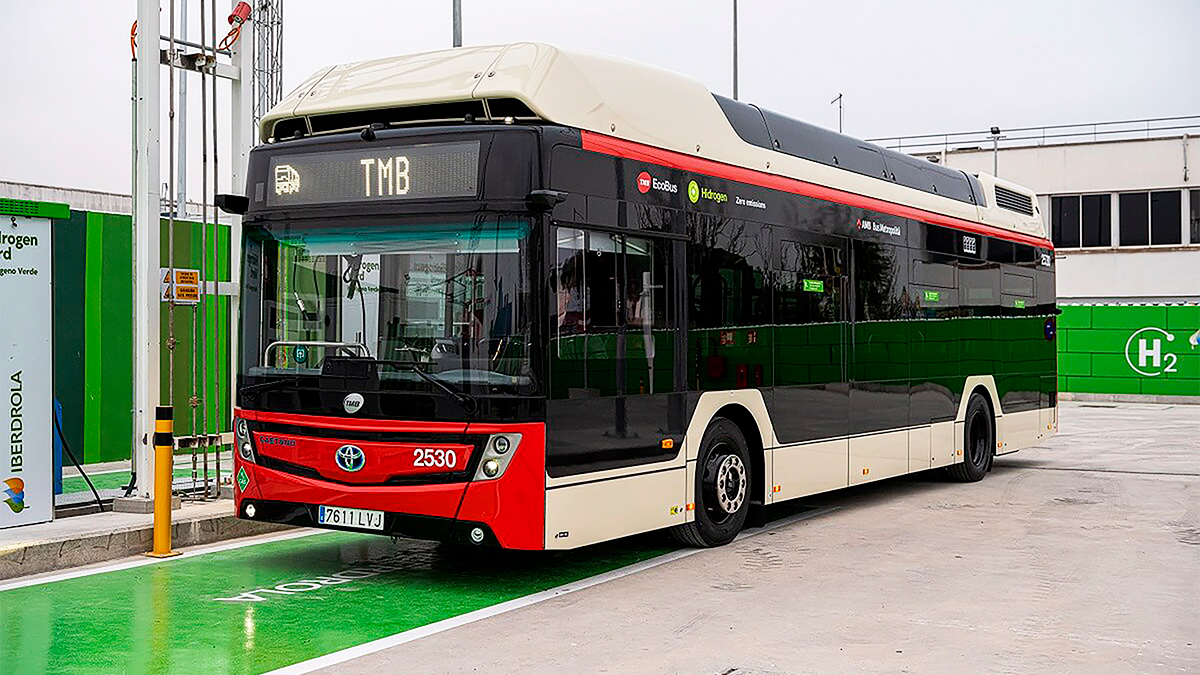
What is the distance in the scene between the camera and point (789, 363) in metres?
11.7

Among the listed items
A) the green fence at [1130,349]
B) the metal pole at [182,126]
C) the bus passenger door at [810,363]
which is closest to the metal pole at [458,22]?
the metal pole at [182,126]

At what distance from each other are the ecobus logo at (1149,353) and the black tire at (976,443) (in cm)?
2161

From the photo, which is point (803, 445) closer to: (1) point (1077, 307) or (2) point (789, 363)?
(2) point (789, 363)

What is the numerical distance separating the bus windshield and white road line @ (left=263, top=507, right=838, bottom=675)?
132cm

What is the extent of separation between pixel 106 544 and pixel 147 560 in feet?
1.01

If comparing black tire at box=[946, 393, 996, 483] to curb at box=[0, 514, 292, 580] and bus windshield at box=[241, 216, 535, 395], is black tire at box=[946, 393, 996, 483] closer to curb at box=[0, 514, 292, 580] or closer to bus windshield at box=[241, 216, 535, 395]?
curb at box=[0, 514, 292, 580]

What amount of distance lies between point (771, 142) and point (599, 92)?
2.81 meters

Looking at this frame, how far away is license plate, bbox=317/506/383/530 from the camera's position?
8.69m

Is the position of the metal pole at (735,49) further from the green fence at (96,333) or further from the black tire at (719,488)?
the black tire at (719,488)

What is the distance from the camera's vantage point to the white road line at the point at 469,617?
6.80 meters

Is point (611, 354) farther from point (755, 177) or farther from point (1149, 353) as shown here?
point (1149, 353)

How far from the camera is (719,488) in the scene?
10562 mm

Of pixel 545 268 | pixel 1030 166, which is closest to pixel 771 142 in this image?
pixel 545 268

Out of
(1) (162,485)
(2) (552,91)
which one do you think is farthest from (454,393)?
(1) (162,485)
